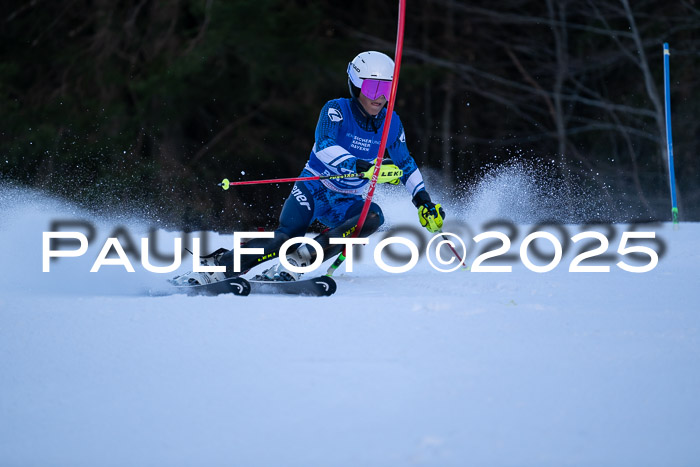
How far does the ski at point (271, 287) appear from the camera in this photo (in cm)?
515

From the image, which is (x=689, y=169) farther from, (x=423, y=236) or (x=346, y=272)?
(x=346, y=272)

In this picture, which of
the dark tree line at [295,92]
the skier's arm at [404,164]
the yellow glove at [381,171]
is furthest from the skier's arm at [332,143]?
the dark tree line at [295,92]

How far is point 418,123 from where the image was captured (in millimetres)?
17641

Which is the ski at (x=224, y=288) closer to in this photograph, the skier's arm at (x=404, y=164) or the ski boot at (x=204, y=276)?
the ski boot at (x=204, y=276)

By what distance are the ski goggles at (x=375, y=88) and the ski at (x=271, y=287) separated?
1.18 metres

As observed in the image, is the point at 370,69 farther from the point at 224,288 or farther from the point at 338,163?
the point at 224,288

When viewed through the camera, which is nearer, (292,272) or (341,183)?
(292,272)

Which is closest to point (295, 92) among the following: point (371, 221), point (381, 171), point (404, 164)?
point (404, 164)

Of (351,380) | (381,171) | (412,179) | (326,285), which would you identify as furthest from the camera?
(412,179)

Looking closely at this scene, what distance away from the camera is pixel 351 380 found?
3.15m

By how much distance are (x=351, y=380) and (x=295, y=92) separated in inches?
510

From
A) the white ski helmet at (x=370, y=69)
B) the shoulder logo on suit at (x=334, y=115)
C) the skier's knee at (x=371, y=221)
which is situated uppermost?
the white ski helmet at (x=370, y=69)

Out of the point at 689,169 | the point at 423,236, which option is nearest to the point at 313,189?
the point at 423,236

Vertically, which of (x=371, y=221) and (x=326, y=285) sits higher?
(x=371, y=221)
